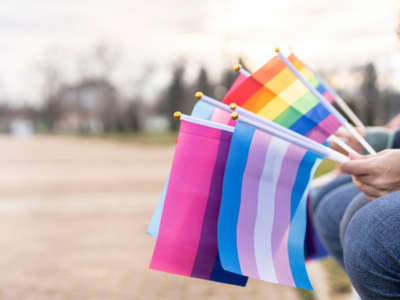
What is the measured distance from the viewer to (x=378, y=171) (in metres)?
0.91

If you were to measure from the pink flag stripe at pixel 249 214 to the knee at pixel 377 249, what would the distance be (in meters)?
0.21

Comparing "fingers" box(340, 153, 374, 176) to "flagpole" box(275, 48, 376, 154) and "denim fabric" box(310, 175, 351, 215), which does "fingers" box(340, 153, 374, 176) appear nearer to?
"flagpole" box(275, 48, 376, 154)

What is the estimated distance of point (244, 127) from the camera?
39.2 inches

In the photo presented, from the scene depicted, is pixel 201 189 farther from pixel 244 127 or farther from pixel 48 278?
pixel 48 278

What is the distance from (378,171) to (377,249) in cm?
16

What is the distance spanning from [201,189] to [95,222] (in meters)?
4.80

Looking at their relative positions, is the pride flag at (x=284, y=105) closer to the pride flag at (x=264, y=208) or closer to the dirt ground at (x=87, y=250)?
the pride flag at (x=264, y=208)

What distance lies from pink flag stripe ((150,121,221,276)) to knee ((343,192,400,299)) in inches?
13.5

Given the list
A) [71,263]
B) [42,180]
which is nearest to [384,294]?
[71,263]

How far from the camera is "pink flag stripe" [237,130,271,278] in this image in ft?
3.33

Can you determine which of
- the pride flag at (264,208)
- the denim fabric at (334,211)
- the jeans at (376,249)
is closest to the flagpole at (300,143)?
the pride flag at (264,208)

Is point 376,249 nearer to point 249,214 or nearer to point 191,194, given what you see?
point 249,214

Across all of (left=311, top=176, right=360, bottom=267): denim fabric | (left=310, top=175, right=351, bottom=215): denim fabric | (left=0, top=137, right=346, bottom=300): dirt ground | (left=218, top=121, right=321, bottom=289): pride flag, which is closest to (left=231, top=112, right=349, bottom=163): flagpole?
(left=218, top=121, right=321, bottom=289): pride flag

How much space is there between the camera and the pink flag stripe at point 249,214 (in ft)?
3.33
